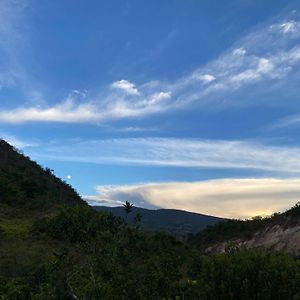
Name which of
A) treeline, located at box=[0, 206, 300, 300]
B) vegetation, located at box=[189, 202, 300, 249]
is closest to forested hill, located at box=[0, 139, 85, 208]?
vegetation, located at box=[189, 202, 300, 249]

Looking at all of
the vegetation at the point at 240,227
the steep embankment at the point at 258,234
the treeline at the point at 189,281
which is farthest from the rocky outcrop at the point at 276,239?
the treeline at the point at 189,281

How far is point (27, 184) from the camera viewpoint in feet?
184

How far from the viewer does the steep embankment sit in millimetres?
42328

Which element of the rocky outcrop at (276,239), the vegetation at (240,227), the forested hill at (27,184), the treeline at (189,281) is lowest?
the treeline at (189,281)

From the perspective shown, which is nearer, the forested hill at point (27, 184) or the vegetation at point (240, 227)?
the vegetation at point (240, 227)

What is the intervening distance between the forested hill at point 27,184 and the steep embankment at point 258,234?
56.7ft

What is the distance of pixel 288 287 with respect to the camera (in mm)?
9625

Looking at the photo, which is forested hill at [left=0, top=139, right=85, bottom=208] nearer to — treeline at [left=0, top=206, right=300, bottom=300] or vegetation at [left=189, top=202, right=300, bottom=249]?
vegetation at [left=189, top=202, right=300, bottom=249]

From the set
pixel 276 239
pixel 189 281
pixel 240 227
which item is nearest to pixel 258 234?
pixel 276 239

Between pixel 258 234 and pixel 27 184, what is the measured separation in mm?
26569

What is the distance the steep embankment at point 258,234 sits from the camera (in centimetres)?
4233

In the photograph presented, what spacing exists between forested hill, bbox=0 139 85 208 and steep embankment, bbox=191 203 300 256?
17.3 m

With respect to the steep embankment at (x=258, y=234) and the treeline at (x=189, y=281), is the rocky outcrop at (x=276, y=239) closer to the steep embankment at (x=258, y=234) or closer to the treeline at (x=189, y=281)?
the steep embankment at (x=258, y=234)

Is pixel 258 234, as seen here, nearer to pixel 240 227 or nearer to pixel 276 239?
pixel 276 239
